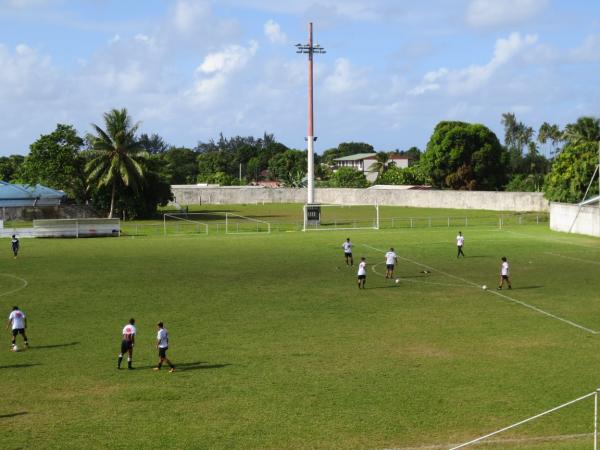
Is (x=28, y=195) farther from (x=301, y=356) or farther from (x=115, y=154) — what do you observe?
(x=301, y=356)

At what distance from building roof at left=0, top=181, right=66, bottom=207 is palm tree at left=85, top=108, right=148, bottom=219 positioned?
10744mm

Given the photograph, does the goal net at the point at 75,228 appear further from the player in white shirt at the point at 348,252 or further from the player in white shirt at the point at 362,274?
the player in white shirt at the point at 362,274

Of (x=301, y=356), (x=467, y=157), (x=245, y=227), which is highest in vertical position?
(x=467, y=157)

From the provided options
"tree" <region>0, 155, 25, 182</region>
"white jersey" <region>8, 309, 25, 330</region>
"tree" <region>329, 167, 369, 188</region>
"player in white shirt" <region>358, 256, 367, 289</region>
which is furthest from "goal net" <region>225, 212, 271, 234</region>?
"tree" <region>0, 155, 25, 182</region>

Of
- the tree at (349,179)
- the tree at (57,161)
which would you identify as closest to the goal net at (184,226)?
the tree at (57,161)

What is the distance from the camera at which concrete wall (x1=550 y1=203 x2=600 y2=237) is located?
6297 centimetres

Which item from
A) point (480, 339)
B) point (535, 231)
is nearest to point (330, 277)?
point (480, 339)

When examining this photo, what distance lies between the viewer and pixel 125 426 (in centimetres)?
1788

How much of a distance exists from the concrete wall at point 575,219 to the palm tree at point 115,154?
44307mm

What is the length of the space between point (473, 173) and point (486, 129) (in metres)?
7.18

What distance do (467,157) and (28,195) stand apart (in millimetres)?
66972

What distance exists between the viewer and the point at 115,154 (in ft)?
279

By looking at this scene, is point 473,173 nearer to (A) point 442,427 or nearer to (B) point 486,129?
(B) point 486,129

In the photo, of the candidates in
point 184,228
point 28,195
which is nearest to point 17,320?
point 184,228
